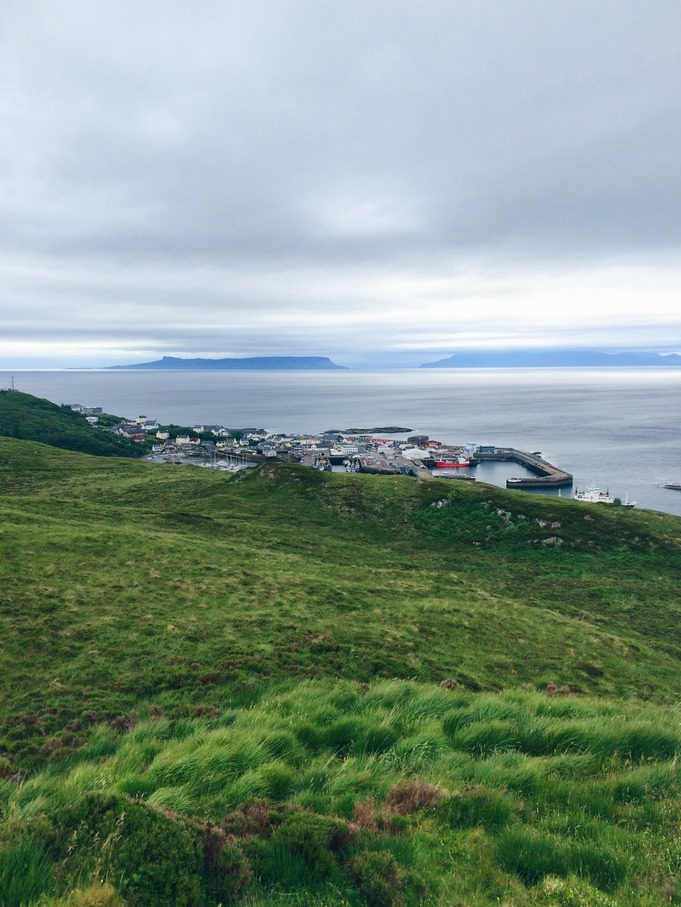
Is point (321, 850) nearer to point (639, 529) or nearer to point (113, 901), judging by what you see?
point (113, 901)

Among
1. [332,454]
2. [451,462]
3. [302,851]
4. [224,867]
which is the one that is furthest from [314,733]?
[451,462]

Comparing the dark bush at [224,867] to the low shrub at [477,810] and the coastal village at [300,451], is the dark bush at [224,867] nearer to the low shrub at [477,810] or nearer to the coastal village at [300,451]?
the low shrub at [477,810]

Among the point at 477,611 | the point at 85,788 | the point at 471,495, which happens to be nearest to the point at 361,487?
the point at 471,495

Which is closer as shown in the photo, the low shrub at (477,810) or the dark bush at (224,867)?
the dark bush at (224,867)


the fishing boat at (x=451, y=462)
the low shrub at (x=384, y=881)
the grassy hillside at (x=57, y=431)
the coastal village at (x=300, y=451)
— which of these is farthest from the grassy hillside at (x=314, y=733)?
the fishing boat at (x=451, y=462)

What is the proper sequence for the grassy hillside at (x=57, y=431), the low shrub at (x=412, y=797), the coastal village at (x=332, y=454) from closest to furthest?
the low shrub at (x=412, y=797), the coastal village at (x=332, y=454), the grassy hillside at (x=57, y=431)

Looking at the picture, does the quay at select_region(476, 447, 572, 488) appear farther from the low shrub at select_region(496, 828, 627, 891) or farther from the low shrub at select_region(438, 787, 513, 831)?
the low shrub at select_region(496, 828, 627, 891)

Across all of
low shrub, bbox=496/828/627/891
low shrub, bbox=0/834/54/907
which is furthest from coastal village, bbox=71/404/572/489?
low shrub, bbox=0/834/54/907
